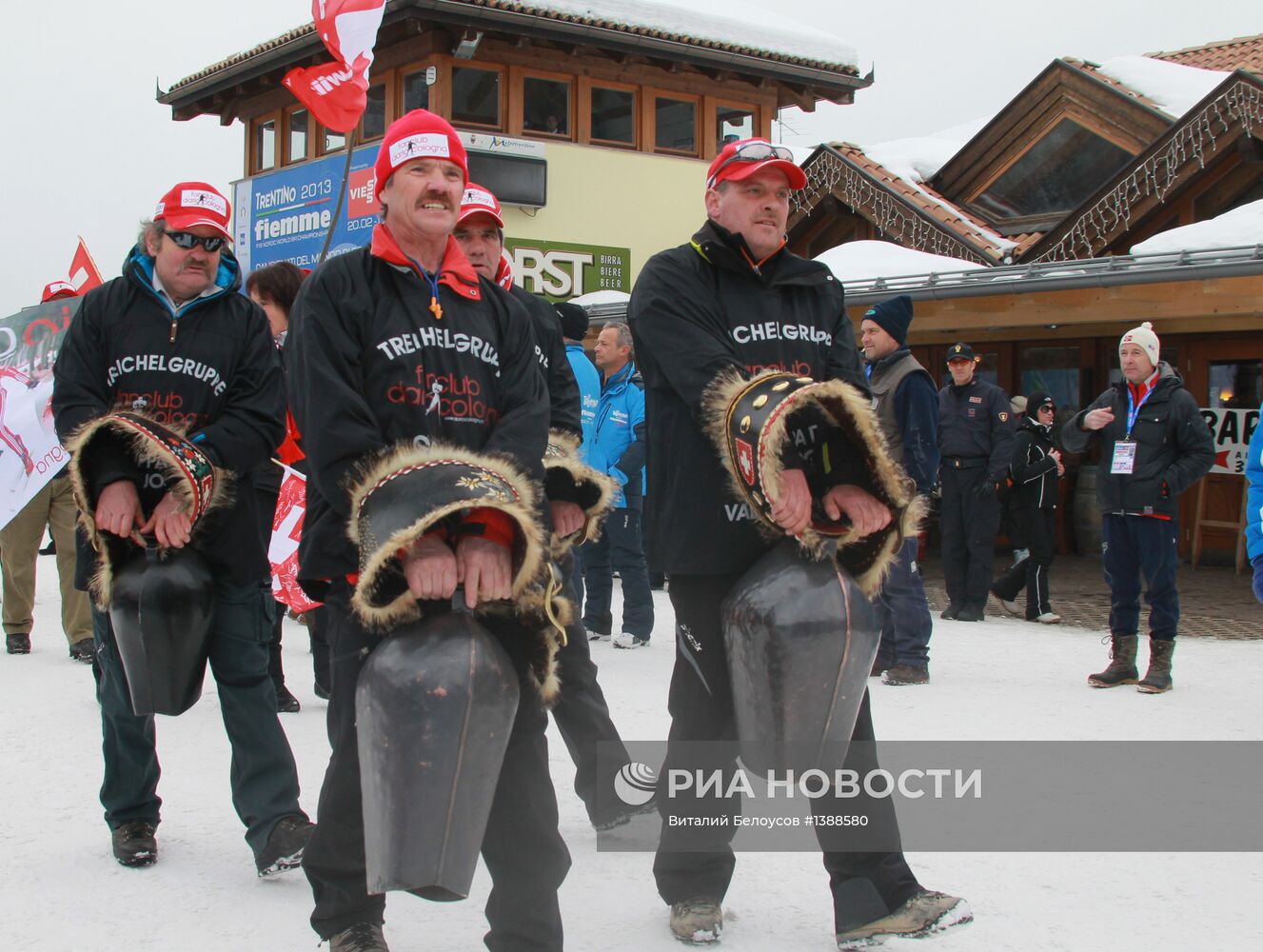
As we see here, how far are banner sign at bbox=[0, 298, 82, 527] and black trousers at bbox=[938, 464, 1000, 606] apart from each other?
19.9ft

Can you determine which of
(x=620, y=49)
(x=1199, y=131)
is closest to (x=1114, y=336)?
(x=1199, y=131)

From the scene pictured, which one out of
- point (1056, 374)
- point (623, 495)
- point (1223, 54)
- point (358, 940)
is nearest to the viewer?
point (358, 940)

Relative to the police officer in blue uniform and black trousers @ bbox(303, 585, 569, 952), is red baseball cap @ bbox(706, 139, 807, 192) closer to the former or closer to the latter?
black trousers @ bbox(303, 585, 569, 952)

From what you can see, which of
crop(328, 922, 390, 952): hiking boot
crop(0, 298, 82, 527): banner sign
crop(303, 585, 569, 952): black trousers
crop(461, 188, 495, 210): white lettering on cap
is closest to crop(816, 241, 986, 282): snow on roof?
crop(0, 298, 82, 527): banner sign

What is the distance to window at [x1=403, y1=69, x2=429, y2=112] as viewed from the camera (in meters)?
19.0

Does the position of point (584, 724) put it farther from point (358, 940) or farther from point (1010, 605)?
point (1010, 605)

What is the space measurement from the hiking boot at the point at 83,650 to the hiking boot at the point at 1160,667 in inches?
228

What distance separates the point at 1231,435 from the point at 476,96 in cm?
1254

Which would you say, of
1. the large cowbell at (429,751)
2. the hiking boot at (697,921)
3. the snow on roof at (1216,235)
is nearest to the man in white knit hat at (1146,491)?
the snow on roof at (1216,235)

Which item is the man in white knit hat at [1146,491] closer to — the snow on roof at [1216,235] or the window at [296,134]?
the snow on roof at [1216,235]

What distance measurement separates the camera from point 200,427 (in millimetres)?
3631

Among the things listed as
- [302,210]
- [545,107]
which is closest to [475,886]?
[545,107]

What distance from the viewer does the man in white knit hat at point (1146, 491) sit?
6.39m

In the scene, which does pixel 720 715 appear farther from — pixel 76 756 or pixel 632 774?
pixel 76 756
